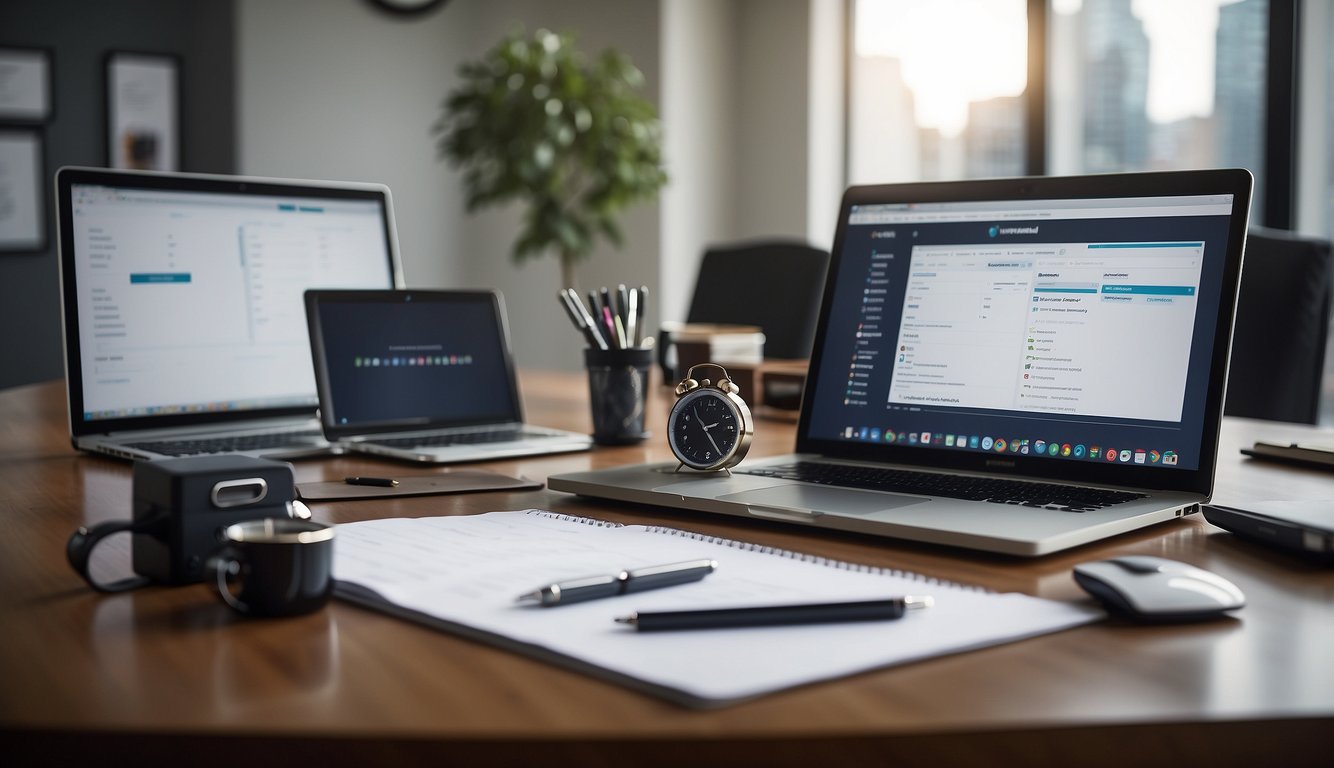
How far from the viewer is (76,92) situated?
4539mm

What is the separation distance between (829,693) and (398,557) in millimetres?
364

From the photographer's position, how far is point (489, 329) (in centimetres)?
155

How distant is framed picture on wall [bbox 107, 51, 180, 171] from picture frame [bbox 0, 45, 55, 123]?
210 millimetres

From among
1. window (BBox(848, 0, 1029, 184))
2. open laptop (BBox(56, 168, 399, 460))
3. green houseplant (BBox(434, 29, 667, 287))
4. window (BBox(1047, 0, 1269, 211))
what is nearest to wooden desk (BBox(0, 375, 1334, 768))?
open laptop (BBox(56, 168, 399, 460))

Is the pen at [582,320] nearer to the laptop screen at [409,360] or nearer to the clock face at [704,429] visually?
the laptop screen at [409,360]

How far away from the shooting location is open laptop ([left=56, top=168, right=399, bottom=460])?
54.1 inches

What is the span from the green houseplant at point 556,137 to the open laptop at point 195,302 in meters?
2.72

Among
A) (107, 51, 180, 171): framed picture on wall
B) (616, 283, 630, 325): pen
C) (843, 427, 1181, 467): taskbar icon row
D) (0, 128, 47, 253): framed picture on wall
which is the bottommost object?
(843, 427, 1181, 467): taskbar icon row

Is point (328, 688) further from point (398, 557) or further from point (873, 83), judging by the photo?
point (873, 83)

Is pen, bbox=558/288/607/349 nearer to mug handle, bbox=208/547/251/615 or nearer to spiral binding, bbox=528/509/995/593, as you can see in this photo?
spiral binding, bbox=528/509/995/593

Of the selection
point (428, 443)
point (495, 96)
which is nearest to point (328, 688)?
point (428, 443)

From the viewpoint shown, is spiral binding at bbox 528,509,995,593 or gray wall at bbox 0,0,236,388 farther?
gray wall at bbox 0,0,236,388

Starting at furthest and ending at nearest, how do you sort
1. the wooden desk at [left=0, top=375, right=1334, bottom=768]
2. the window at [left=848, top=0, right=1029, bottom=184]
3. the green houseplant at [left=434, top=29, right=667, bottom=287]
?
1. the window at [left=848, top=0, right=1029, bottom=184]
2. the green houseplant at [left=434, top=29, right=667, bottom=287]
3. the wooden desk at [left=0, top=375, right=1334, bottom=768]

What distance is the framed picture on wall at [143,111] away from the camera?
458cm
